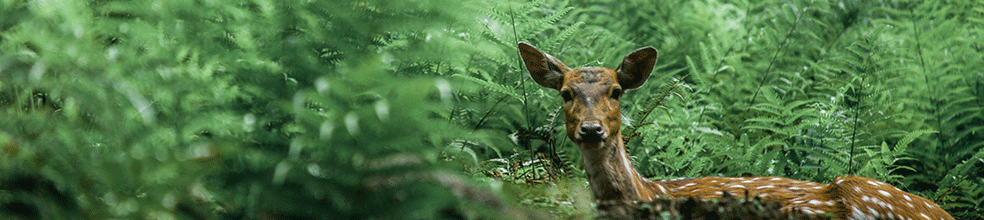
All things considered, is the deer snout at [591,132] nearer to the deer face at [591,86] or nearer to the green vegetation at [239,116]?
the deer face at [591,86]

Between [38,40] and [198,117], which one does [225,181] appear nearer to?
[198,117]

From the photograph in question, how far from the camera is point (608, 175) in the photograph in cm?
274

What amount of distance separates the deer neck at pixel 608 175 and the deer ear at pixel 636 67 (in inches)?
13.7

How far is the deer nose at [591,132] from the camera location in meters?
2.62

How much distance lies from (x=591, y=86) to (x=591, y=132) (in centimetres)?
27

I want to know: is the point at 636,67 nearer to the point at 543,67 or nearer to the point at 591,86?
the point at 591,86

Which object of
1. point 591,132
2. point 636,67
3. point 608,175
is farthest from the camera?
point 636,67

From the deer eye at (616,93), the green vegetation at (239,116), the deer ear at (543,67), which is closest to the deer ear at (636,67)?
the deer eye at (616,93)

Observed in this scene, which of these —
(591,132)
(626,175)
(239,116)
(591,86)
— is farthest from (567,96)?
(239,116)

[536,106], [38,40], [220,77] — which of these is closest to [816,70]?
[536,106]

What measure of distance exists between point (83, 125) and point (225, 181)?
57 cm

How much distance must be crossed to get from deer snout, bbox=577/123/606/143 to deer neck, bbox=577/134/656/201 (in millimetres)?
78

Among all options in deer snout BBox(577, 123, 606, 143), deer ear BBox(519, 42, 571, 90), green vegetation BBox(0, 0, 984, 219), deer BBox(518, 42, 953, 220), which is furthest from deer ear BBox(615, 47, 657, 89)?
green vegetation BBox(0, 0, 984, 219)

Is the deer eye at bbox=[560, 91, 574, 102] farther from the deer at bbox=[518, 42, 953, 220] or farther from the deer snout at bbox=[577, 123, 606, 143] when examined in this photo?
the deer snout at bbox=[577, 123, 606, 143]
